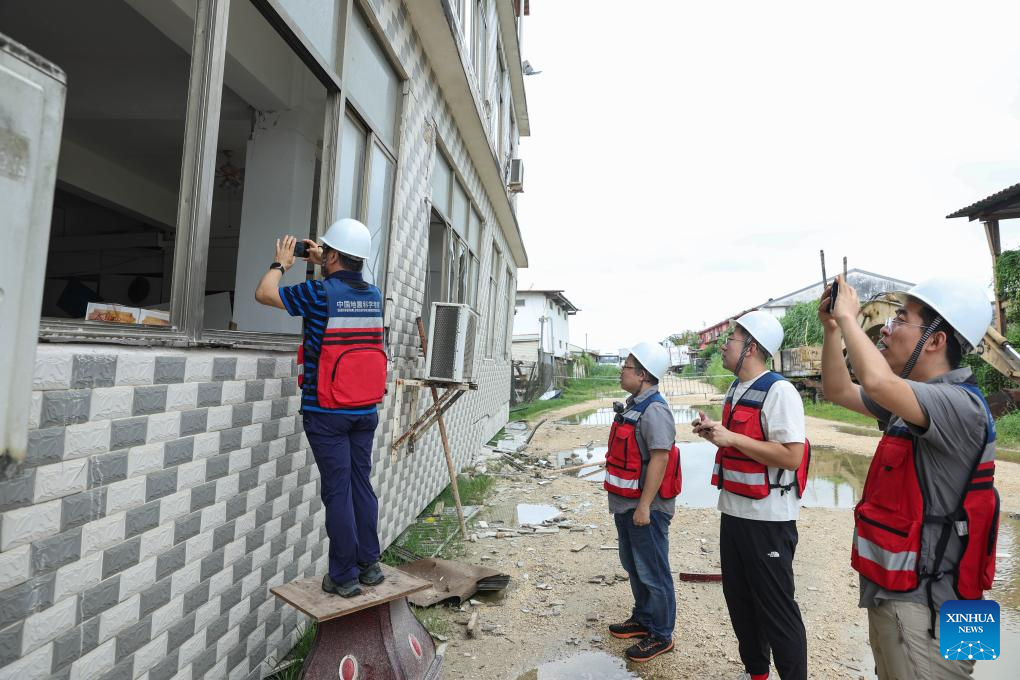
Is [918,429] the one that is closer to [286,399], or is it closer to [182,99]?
[286,399]

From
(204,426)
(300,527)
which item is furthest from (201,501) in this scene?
(300,527)

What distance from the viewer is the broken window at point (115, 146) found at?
419 centimetres

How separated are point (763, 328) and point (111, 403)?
10.3 feet

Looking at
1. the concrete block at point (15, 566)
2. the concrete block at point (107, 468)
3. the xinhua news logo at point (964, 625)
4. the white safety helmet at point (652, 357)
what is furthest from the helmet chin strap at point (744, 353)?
the concrete block at point (15, 566)

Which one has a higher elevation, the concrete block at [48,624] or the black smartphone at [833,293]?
the black smartphone at [833,293]

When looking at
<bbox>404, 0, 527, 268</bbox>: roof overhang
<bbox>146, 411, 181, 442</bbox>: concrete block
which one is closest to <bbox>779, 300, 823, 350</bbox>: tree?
<bbox>404, 0, 527, 268</bbox>: roof overhang

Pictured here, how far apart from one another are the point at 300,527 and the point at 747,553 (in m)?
2.65

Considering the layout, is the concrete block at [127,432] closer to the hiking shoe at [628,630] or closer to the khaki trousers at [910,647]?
the khaki trousers at [910,647]

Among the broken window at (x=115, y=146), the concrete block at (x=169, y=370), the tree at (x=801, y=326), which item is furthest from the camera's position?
the tree at (x=801, y=326)

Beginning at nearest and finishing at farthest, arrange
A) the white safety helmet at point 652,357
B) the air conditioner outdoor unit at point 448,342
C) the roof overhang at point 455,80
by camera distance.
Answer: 1. the white safety helmet at point 652,357
2. the roof overhang at point 455,80
3. the air conditioner outdoor unit at point 448,342

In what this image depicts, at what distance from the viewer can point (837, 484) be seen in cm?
902

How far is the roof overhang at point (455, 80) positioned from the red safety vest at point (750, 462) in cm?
441

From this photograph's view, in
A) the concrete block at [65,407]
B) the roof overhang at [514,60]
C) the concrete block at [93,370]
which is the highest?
the roof overhang at [514,60]

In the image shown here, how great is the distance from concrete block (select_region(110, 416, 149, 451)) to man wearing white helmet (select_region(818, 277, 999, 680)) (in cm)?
267
